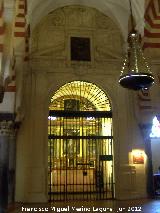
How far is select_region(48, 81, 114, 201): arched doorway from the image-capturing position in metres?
13.4

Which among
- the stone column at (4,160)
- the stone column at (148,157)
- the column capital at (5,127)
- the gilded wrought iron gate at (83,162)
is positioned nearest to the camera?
the stone column at (4,160)

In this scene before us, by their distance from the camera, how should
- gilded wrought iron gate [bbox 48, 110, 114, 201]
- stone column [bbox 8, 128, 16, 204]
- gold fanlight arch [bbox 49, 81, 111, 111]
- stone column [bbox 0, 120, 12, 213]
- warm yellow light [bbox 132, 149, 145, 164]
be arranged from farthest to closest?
gold fanlight arch [bbox 49, 81, 111, 111] → gilded wrought iron gate [bbox 48, 110, 114, 201] → warm yellow light [bbox 132, 149, 145, 164] → stone column [bbox 8, 128, 16, 204] → stone column [bbox 0, 120, 12, 213]

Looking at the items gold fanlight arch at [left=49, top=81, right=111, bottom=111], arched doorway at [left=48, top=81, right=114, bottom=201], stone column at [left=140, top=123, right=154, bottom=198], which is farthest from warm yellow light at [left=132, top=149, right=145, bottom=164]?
gold fanlight arch at [left=49, top=81, right=111, bottom=111]

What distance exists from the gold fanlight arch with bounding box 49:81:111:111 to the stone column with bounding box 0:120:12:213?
3037 millimetres

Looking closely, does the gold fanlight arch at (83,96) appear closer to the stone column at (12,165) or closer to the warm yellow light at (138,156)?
the warm yellow light at (138,156)

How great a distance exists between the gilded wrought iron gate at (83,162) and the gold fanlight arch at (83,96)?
471 mm

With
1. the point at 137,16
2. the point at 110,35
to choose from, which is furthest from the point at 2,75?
the point at 110,35

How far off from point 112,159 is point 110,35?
16.1 feet

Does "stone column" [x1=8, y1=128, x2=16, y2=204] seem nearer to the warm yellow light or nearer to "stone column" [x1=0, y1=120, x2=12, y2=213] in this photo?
"stone column" [x1=0, y1=120, x2=12, y2=213]

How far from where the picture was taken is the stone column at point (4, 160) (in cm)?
1002

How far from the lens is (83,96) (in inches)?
584

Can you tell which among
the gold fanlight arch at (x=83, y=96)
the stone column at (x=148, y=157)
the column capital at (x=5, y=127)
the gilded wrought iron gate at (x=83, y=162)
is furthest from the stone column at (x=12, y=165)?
the stone column at (x=148, y=157)

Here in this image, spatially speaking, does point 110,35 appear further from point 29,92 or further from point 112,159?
point 112,159

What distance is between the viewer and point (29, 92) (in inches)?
518
